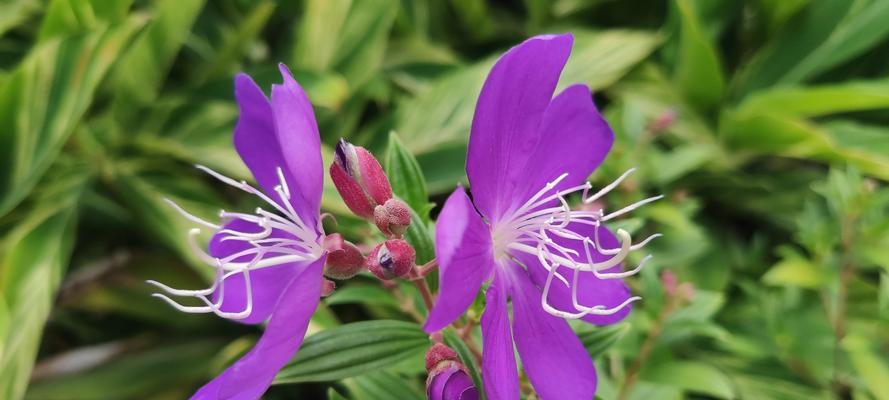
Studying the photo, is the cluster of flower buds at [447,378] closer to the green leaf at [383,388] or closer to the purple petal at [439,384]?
the purple petal at [439,384]

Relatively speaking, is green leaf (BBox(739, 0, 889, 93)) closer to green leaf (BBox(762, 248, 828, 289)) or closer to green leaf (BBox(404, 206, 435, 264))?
green leaf (BBox(762, 248, 828, 289))

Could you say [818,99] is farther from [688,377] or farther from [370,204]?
[370,204]

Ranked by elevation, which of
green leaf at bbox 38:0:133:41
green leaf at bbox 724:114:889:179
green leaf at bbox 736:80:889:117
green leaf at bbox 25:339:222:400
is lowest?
green leaf at bbox 25:339:222:400

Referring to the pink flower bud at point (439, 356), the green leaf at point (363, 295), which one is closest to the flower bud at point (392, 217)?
the pink flower bud at point (439, 356)

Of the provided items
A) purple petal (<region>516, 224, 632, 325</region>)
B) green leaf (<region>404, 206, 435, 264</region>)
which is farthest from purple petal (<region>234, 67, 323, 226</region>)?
purple petal (<region>516, 224, 632, 325</region>)

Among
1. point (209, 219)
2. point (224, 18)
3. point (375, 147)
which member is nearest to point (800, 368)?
point (375, 147)

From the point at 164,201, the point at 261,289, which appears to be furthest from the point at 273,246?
the point at 164,201
